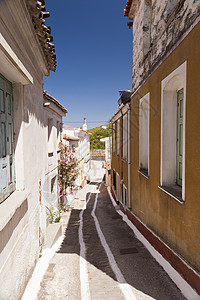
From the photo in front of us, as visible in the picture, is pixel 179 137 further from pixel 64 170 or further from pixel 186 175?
pixel 64 170

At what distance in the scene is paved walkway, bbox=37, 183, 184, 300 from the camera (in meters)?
3.42

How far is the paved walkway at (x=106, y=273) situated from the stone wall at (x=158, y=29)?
4.25 meters

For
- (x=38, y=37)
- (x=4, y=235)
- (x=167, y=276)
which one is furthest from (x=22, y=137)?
(x=167, y=276)

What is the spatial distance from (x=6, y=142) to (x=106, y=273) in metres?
3.15

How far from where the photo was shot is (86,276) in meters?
4.09

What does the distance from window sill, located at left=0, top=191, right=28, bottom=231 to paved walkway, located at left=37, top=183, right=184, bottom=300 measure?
5.40 feet

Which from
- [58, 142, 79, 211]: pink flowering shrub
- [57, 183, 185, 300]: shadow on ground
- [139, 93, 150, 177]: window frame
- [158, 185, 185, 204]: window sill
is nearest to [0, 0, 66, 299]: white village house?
[57, 183, 185, 300]: shadow on ground

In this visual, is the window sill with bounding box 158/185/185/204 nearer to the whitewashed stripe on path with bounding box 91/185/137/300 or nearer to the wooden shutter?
the wooden shutter

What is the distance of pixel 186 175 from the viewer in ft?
11.5

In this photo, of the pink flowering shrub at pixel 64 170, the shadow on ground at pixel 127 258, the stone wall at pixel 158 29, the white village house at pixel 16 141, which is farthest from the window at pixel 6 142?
the pink flowering shrub at pixel 64 170

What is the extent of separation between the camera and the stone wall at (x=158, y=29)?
3.46m

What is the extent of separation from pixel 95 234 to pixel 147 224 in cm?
217

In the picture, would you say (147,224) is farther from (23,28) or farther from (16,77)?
(23,28)

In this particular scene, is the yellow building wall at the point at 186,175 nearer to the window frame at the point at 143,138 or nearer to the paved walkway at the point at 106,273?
the window frame at the point at 143,138
